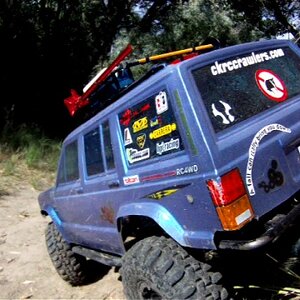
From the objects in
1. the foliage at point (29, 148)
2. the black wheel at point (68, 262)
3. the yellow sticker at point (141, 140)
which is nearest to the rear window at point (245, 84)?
the yellow sticker at point (141, 140)

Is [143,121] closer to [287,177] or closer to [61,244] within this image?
[287,177]

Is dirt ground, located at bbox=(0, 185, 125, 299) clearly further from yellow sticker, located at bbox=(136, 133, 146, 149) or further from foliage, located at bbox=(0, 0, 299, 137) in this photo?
foliage, located at bbox=(0, 0, 299, 137)

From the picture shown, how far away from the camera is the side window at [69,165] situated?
5020 mm

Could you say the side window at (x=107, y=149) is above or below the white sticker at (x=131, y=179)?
above

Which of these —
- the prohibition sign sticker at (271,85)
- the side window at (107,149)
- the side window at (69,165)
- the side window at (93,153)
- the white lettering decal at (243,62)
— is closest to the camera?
the white lettering decal at (243,62)

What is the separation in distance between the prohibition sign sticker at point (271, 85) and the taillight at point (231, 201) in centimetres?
82

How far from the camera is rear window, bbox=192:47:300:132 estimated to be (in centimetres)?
327

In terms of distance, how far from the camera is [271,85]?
364cm

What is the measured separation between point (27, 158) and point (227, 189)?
352 inches

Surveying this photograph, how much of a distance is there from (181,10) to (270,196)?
15.6 meters

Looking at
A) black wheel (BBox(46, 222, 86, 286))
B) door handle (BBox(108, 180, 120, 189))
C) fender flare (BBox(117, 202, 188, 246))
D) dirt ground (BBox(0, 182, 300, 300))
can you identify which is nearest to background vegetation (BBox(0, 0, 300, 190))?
dirt ground (BBox(0, 182, 300, 300))

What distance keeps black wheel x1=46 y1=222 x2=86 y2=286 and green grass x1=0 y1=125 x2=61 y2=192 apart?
13.7 ft

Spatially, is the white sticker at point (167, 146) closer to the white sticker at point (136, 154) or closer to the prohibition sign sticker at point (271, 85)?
the white sticker at point (136, 154)

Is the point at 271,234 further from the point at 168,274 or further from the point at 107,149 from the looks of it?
the point at 107,149
